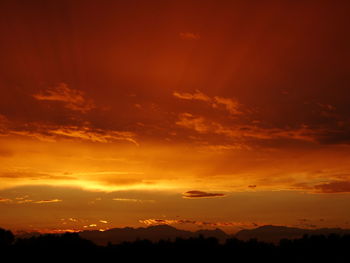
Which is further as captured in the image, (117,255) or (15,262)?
(117,255)

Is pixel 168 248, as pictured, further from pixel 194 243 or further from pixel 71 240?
pixel 71 240

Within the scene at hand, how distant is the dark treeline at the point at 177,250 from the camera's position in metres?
111

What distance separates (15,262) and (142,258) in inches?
1372

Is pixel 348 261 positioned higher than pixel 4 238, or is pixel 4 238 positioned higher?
pixel 4 238

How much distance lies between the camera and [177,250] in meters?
130

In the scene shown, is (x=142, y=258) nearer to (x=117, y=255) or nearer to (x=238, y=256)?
(x=117, y=255)

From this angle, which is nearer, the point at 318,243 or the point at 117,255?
the point at 117,255

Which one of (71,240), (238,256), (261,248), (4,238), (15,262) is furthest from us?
(261,248)

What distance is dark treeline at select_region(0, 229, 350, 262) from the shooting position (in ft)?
363

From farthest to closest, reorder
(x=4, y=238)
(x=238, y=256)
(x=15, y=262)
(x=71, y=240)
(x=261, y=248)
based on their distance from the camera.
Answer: (x=261, y=248), (x=238, y=256), (x=71, y=240), (x=4, y=238), (x=15, y=262)

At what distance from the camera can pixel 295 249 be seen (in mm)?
136500

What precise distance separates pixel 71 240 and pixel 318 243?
80.3m

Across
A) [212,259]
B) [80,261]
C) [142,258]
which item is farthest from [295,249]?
[80,261]

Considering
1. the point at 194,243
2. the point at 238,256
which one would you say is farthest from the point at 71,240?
the point at 238,256
